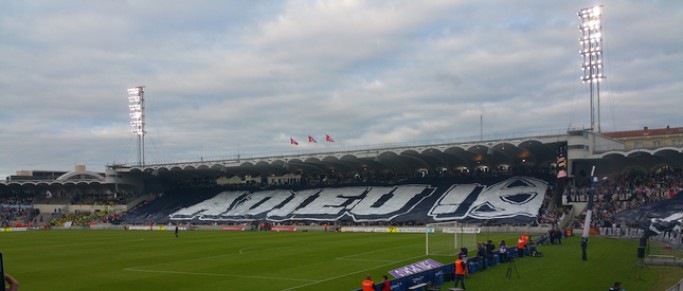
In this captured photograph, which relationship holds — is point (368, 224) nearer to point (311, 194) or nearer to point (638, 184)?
point (311, 194)

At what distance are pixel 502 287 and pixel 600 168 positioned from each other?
51.1 m

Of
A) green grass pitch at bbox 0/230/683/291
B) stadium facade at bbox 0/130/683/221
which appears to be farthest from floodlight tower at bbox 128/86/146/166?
green grass pitch at bbox 0/230/683/291

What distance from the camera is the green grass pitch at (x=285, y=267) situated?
2367 cm

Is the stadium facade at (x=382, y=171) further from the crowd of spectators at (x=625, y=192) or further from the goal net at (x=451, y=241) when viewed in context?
the goal net at (x=451, y=241)

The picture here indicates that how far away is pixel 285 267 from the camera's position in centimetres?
2958

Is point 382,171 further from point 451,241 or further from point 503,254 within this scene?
point 503,254

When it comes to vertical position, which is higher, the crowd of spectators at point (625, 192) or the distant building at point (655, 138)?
the distant building at point (655, 138)

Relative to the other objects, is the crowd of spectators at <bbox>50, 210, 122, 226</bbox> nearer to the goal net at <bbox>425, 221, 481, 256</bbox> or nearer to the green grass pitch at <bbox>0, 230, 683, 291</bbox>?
the green grass pitch at <bbox>0, 230, 683, 291</bbox>

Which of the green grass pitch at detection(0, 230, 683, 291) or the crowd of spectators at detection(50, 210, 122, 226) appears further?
the crowd of spectators at detection(50, 210, 122, 226)

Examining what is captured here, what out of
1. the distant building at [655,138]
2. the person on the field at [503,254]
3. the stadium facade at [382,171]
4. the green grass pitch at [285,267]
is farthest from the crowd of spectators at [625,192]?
the distant building at [655,138]

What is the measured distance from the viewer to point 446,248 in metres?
A: 34.8

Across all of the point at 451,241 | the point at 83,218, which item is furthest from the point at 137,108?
the point at 451,241

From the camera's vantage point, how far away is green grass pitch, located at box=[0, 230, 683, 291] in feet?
77.7

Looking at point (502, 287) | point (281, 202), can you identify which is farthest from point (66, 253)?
point (281, 202)
